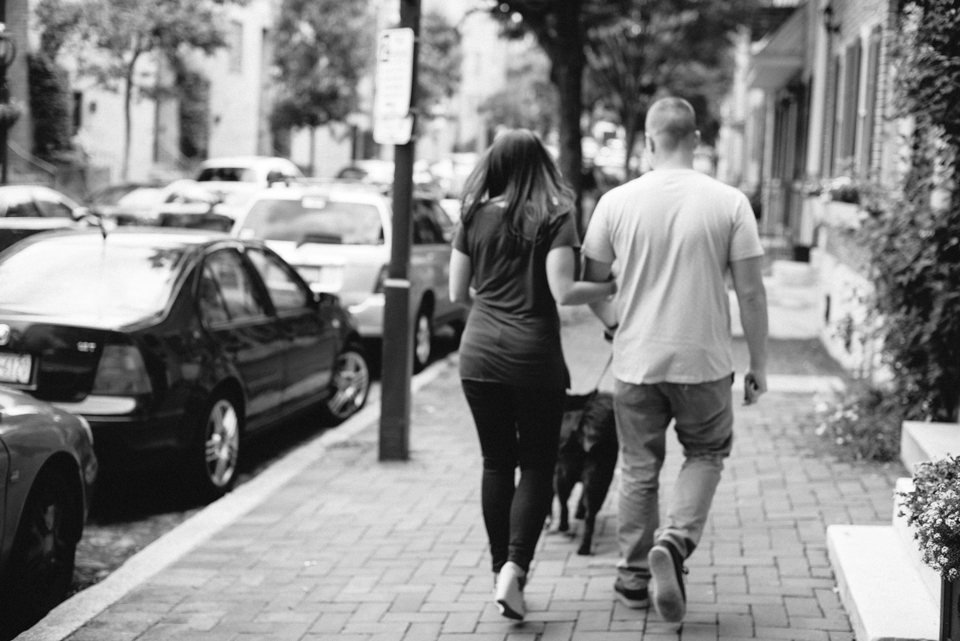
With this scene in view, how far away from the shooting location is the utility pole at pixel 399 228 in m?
7.84

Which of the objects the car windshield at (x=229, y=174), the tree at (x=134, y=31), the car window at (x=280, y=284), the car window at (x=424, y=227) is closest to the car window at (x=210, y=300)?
the car window at (x=280, y=284)

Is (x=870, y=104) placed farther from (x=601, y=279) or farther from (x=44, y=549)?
(x=44, y=549)

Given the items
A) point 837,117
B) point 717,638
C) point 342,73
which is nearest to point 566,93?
point 837,117

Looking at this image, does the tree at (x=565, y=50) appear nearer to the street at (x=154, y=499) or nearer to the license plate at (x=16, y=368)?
the street at (x=154, y=499)

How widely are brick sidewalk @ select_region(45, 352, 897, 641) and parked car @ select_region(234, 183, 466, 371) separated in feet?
11.4

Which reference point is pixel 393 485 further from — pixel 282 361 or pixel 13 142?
pixel 13 142

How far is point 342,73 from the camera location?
39.2 metres

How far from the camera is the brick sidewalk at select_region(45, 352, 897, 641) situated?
16.0 feet

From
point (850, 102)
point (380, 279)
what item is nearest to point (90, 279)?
point (380, 279)

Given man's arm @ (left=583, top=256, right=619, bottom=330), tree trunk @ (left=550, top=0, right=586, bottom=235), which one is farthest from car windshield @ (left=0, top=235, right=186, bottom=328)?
tree trunk @ (left=550, top=0, right=586, bottom=235)

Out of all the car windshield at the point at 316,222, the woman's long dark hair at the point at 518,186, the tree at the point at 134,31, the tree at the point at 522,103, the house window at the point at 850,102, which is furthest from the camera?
the tree at the point at 522,103

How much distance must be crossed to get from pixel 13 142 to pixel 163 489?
23.9 metres

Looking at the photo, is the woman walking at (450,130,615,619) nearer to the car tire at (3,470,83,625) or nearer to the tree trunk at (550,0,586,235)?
the car tire at (3,470,83,625)

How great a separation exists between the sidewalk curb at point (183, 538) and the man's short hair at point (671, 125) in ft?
9.50
